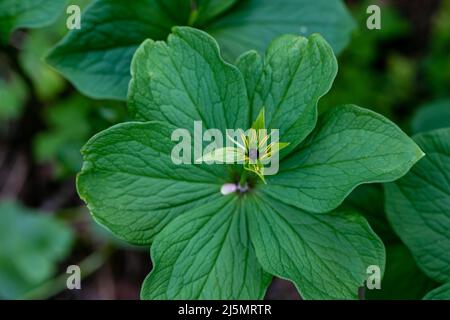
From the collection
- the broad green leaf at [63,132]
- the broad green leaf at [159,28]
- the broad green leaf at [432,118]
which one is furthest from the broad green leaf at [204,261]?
the broad green leaf at [63,132]

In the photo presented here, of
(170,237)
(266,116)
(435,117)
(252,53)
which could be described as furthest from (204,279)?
(435,117)

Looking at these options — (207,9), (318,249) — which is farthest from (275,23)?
(318,249)

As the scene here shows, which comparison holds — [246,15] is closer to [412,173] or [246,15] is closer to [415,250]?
[412,173]

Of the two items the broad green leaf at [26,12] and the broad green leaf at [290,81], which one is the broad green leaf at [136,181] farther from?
the broad green leaf at [26,12]

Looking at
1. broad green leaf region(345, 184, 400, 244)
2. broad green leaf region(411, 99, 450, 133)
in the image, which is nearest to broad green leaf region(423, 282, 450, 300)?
broad green leaf region(345, 184, 400, 244)

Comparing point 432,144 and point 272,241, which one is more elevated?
point 432,144

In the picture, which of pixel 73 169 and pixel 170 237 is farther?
pixel 73 169
